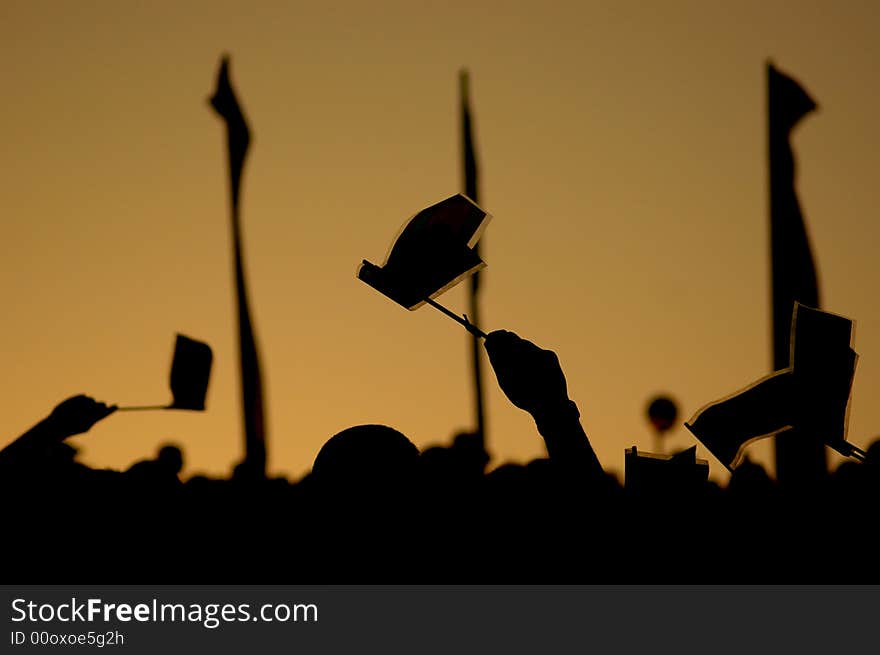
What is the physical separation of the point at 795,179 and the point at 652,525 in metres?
A: 11.3

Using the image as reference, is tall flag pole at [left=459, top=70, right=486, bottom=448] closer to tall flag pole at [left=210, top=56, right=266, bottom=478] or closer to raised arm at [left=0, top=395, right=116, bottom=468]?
tall flag pole at [left=210, top=56, right=266, bottom=478]

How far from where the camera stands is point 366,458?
3539 millimetres

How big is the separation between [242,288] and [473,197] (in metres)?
2.60

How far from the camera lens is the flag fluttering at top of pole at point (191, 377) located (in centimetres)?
527

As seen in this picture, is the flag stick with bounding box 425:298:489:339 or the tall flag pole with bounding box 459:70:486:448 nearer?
the flag stick with bounding box 425:298:489:339

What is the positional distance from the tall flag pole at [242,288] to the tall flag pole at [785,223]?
520 centimetres

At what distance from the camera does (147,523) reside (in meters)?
3.71

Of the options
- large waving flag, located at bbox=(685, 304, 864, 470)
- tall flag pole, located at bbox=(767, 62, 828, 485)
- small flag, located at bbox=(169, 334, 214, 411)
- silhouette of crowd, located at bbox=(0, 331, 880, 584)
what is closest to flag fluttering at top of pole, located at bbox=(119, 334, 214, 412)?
small flag, located at bbox=(169, 334, 214, 411)

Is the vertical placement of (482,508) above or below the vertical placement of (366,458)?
below

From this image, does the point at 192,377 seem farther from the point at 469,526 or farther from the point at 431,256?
the point at 469,526

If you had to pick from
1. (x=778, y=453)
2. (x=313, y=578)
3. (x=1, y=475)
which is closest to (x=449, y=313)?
(x=313, y=578)

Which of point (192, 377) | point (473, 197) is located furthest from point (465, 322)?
point (473, 197)

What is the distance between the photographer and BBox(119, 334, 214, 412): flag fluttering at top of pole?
527 centimetres

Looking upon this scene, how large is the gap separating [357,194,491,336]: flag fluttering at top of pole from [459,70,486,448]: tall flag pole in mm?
10984
